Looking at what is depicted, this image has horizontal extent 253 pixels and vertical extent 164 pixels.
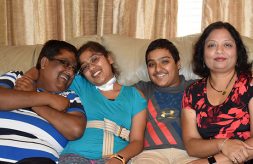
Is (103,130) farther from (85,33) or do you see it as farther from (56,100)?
(85,33)

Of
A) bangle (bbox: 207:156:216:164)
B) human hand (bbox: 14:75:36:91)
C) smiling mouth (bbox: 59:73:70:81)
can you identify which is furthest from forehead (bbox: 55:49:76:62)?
bangle (bbox: 207:156:216:164)

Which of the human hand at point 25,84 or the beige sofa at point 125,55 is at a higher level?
the beige sofa at point 125,55

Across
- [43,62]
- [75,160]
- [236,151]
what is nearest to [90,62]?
[43,62]

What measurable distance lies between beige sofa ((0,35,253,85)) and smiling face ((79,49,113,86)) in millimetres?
194

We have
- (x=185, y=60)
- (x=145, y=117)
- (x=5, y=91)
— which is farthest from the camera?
(x=185, y=60)

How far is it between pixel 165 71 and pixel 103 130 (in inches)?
20.4

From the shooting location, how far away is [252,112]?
1.62 m

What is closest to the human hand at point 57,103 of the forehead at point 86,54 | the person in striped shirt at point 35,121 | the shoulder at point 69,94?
the person in striped shirt at point 35,121

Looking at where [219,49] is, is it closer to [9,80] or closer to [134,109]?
[134,109]

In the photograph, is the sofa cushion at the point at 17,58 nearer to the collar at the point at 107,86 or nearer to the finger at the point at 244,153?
the collar at the point at 107,86

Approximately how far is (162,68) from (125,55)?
0.30m

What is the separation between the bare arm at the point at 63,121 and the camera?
5.27 ft

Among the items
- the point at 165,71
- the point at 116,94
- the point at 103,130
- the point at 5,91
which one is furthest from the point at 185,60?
the point at 5,91

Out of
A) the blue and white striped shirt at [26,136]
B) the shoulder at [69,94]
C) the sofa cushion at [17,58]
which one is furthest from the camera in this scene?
the sofa cushion at [17,58]
